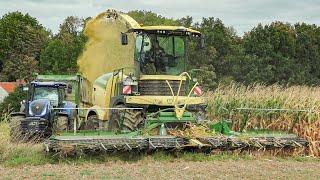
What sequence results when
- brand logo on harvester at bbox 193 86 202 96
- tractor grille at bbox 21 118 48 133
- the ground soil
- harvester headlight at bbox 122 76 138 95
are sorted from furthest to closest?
1. tractor grille at bbox 21 118 48 133
2. brand logo on harvester at bbox 193 86 202 96
3. harvester headlight at bbox 122 76 138 95
4. the ground soil

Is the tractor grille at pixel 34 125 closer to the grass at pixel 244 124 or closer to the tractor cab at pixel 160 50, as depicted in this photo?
the grass at pixel 244 124

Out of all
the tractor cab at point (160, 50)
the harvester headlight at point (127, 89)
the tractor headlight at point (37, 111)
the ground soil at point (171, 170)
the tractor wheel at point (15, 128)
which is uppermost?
the tractor cab at point (160, 50)

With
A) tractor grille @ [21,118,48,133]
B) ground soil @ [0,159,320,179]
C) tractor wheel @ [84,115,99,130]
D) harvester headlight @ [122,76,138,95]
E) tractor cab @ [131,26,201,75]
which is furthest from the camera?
tractor grille @ [21,118,48,133]

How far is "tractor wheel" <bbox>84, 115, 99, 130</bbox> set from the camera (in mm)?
15422

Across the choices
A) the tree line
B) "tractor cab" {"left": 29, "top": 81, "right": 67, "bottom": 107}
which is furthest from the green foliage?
"tractor cab" {"left": 29, "top": 81, "right": 67, "bottom": 107}

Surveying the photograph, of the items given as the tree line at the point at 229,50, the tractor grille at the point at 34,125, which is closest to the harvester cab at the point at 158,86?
the tractor grille at the point at 34,125

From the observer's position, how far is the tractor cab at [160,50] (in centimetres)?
1447

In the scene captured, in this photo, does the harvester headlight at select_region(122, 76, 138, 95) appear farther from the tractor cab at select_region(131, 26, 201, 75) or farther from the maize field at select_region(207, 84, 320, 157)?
the maize field at select_region(207, 84, 320, 157)

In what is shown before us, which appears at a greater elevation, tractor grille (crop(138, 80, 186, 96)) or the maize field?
tractor grille (crop(138, 80, 186, 96))

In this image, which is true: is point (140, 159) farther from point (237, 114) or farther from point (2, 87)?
point (2, 87)

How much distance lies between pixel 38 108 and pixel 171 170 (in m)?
6.70

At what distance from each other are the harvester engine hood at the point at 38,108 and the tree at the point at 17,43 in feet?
117

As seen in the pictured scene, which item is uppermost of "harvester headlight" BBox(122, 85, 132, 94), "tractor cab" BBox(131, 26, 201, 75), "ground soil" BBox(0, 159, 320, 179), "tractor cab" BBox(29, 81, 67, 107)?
"tractor cab" BBox(131, 26, 201, 75)

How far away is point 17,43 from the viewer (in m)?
54.9
